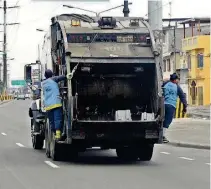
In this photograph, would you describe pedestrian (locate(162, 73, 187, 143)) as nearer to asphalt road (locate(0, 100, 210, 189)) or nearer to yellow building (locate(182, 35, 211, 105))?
asphalt road (locate(0, 100, 210, 189))

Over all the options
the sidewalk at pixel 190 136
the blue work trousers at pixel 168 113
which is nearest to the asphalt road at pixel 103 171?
the blue work trousers at pixel 168 113

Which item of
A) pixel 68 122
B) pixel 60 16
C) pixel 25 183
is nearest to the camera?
pixel 25 183

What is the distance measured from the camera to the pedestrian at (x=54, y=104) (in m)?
14.4

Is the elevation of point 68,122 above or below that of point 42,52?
below

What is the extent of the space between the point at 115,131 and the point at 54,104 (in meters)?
1.53

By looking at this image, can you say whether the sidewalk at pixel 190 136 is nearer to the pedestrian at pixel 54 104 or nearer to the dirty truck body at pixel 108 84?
the dirty truck body at pixel 108 84

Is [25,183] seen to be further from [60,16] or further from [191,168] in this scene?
[60,16]

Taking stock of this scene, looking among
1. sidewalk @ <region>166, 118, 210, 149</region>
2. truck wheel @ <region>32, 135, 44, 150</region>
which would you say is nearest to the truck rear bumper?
truck wheel @ <region>32, 135, 44, 150</region>

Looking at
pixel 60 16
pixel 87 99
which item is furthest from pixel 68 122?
pixel 60 16

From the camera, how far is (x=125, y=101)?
48.9 ft

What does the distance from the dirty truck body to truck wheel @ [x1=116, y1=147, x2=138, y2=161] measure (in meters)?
0.47

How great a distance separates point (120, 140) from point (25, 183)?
3.26 metres

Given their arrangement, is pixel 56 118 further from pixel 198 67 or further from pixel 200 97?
pixel 200 97

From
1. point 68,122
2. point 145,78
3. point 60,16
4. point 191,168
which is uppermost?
point 60,16
